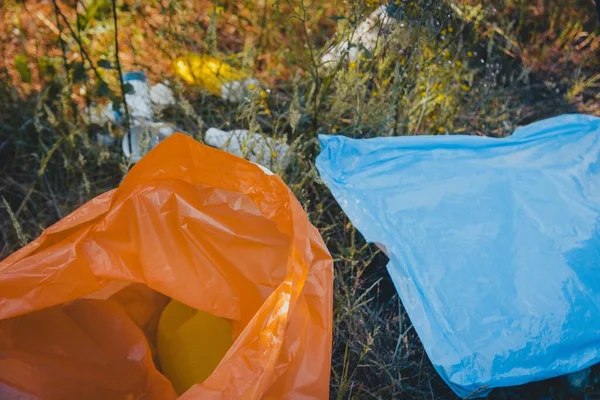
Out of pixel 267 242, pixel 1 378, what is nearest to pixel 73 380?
pixel 1 378

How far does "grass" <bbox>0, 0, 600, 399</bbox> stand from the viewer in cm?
119

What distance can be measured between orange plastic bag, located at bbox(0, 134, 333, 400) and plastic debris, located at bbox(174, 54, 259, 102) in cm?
59

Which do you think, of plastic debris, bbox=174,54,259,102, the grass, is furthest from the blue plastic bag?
plastic debris, bbox=174,54,259,102

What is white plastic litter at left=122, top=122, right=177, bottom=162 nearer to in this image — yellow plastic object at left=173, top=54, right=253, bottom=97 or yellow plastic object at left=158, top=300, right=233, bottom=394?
yellow plastic object at left=173, top=54, right=253, bottom=97

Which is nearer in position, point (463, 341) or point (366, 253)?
point (463, 341)

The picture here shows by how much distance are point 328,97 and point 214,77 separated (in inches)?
15.7

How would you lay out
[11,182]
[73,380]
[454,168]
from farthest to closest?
[11,182] < [454,168] < [73,380]

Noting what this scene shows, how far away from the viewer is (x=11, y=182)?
4.77 ft

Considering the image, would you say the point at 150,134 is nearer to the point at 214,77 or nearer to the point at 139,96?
the point at 139,96

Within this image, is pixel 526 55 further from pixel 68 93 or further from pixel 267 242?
pixel 68 93

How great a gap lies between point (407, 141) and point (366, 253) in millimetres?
299

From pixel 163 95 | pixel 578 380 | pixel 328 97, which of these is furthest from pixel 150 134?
pixel 578 380

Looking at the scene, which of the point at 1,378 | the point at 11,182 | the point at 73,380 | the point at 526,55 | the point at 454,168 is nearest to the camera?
the point at 1,378

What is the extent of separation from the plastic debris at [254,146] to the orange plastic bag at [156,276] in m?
0.28
